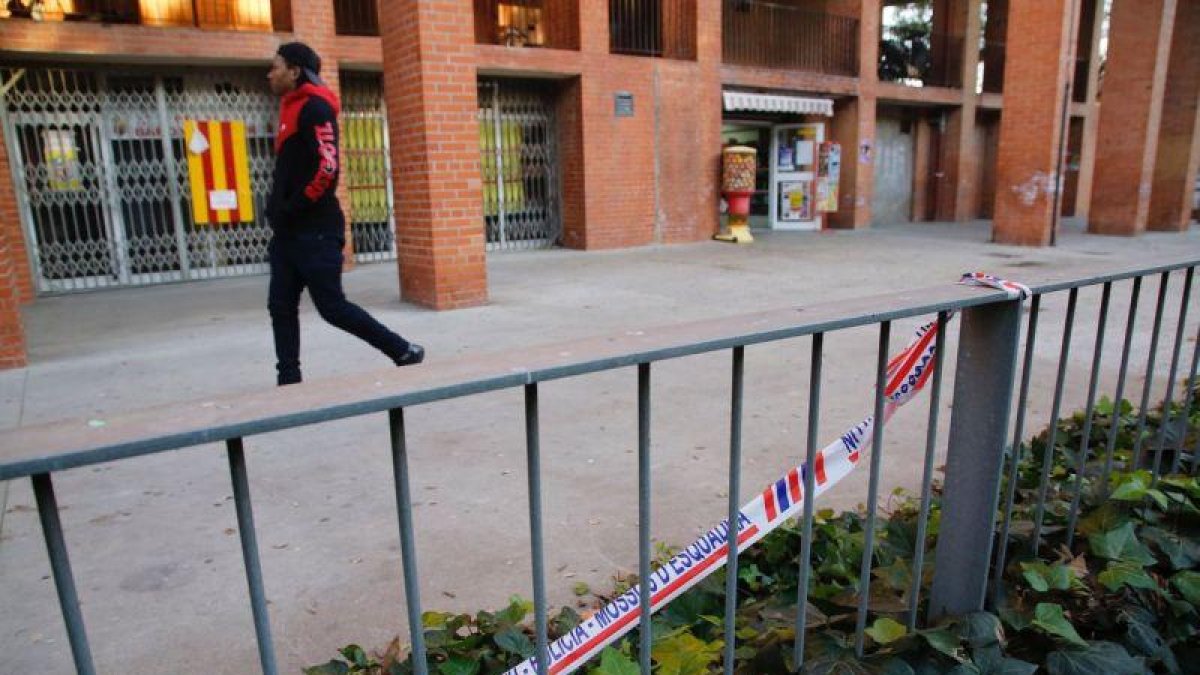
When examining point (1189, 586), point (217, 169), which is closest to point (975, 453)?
point (1189, 586)

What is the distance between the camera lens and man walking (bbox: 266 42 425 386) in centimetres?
399

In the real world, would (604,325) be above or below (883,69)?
below

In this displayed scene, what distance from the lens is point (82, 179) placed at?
30.4ft

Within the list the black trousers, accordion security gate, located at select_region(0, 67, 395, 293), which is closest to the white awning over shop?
accordion security gate, located at select_region(0, 67, 395, 293)

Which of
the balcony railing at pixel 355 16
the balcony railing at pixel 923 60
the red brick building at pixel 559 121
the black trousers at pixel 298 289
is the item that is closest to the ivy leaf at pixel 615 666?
the black trousers at pixel 298 289

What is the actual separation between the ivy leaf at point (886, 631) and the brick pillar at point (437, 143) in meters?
5.63

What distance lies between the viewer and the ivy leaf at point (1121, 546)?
7.11ft

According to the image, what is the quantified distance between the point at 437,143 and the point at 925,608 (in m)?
5.73

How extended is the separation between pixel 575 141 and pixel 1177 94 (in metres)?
13.1

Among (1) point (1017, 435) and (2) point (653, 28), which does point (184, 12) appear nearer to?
(2) point (653, 28)

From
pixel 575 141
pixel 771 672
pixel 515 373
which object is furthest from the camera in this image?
pixel 575 141

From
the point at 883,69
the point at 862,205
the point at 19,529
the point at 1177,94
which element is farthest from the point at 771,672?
the point at 883,69

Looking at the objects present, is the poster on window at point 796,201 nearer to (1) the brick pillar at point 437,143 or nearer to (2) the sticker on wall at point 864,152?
(2) the sticker on wall at point 864,152

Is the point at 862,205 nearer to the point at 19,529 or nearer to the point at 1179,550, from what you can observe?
the point at 1179,550
